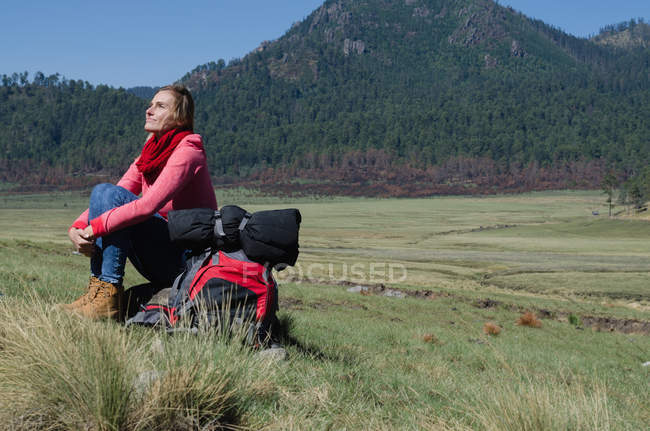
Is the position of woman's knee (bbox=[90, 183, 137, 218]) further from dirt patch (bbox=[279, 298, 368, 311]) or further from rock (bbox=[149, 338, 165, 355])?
dirt patch (bbox=[279, 298, 368, 311])

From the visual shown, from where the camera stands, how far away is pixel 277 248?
4.29 m

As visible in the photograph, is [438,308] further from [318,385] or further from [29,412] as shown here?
[29,412]

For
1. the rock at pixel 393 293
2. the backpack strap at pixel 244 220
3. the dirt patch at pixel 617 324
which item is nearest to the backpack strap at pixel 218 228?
the backpack strap at pixel 244 220

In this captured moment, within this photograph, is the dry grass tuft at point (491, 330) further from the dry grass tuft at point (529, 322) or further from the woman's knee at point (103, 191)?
the woman's knee at point (103, 191)

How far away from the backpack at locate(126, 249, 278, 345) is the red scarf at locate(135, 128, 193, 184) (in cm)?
81

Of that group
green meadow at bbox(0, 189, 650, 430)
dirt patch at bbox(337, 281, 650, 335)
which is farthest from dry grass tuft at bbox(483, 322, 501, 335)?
dirt patch at bbox(337, 281, 650, 335)

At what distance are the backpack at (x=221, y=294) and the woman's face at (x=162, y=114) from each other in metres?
1.11

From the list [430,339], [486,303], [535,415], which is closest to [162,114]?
[535,415]

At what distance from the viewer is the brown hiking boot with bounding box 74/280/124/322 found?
14.2ft

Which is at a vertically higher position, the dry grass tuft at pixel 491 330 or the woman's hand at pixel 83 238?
the woman's hand at pixel 83 238

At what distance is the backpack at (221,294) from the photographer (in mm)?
4238

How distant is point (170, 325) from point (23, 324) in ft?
3.27

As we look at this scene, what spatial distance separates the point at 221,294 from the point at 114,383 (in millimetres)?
1580

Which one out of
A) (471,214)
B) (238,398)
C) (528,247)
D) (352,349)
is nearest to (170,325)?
(238,398)
